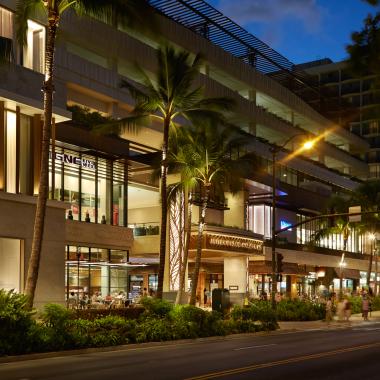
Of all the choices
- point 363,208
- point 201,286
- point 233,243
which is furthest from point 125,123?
point 363,208

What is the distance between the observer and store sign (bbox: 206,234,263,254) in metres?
48.4

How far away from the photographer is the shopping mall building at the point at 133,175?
31.0 meters

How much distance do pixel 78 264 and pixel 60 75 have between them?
34.0 ft

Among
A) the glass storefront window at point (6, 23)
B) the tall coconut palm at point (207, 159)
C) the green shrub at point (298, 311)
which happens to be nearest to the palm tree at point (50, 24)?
the glass storefront window at point (6, 23)

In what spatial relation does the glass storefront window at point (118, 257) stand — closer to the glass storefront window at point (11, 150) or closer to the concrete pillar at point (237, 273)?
the glass storefront window at point (11, 150)

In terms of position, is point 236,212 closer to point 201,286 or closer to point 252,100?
point 201,286

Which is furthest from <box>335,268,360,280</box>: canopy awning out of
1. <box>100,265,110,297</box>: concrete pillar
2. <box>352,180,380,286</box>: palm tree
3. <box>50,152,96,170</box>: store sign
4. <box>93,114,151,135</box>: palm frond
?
<box>93,114,151,135</box>: palm frond

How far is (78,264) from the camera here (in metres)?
38.6

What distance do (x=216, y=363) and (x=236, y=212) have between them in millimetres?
40761

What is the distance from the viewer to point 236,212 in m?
58.9

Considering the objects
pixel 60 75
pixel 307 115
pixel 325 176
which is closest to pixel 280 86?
pixel 307 115

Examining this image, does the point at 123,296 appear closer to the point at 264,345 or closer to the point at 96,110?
the point at 96,110

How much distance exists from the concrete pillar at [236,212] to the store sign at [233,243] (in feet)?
12.5

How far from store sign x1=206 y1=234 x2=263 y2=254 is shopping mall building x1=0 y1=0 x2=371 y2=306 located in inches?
3.3
